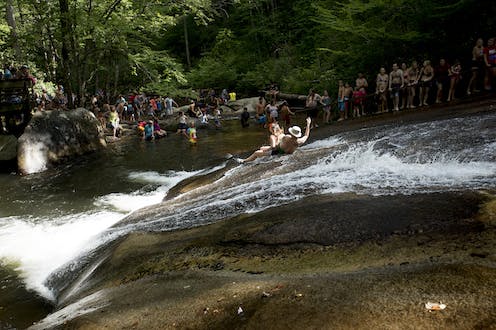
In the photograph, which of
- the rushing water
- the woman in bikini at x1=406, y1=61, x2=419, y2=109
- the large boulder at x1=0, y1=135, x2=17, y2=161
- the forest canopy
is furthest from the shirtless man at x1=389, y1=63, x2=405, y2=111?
the large boulder at x1=0, y1=135, x2=17, y2=161

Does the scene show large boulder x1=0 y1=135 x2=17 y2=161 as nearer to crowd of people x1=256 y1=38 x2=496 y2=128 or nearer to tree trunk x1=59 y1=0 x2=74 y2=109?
tree trunk x1=59 y1=0 x2=74 y2=109

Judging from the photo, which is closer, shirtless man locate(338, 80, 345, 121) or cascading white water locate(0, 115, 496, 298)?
cascading white water locate(0, 115, 496, 298)

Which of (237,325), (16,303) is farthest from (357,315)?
(16,303)

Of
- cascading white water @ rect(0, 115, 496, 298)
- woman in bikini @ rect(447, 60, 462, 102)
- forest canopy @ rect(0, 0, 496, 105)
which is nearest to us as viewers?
cascading white water @ rect(0, 115, 496, 298)

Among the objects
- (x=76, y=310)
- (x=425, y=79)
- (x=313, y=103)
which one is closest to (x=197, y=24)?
(x=313, y=103)

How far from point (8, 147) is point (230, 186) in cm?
1227

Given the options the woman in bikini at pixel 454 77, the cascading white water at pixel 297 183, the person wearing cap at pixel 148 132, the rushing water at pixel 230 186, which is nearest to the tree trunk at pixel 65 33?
the person wearing cap at pixel 148 132

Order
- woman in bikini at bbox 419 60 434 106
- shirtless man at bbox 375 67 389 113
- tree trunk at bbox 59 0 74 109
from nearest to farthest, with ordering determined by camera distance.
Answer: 1. woman in bikini at bbox 419 60 434 106
2. shirtless man at bbox 375 67 389 113
3. tree trunk at bbox 59 0 74 109

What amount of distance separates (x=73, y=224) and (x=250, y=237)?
19.5 feet

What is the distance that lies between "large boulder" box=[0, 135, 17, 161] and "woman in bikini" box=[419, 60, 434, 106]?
14.9m

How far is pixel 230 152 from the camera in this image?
52.2ft

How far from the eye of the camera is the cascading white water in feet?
21.5

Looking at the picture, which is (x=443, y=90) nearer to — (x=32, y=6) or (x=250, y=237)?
(x=250, y=237)

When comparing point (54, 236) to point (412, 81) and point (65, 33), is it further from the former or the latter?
point (65, 33)
